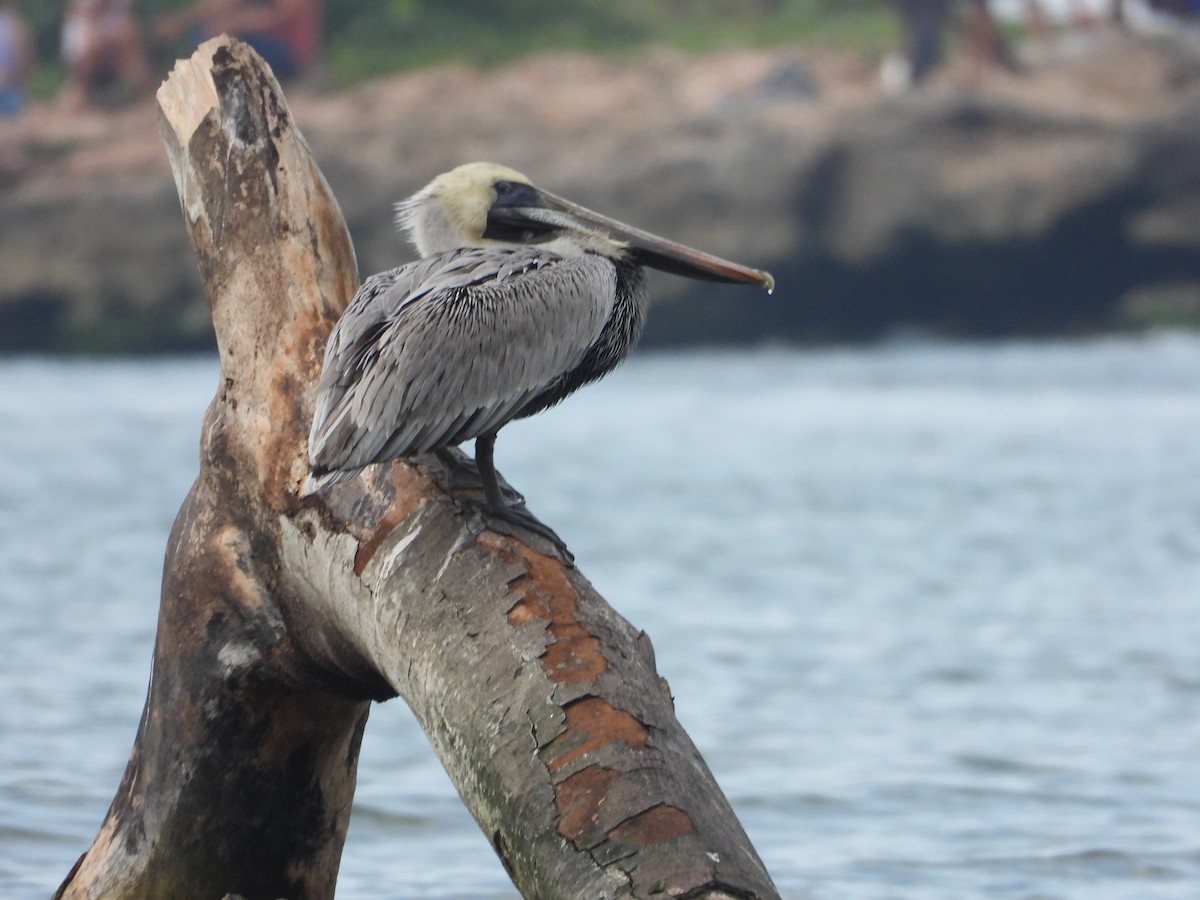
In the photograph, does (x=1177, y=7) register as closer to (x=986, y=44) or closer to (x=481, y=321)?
(x=986, y=44)

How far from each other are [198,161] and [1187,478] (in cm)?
1158

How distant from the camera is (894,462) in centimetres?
1568

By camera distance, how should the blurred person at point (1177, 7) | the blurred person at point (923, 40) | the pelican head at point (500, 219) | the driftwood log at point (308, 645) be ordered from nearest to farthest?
the driftwood log at point (308, 645) → the pelican head at point (500, 219) → the blurred person at point (923, 40) → the blurred person at point (1177, 7)

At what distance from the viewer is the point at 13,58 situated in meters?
28.3

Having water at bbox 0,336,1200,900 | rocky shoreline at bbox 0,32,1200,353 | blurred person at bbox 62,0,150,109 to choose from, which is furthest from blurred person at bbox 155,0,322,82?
water at bbox 0,336,1200,900

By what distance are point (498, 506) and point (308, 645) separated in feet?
1.90

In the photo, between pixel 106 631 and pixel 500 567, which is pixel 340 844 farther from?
pixel 106 631

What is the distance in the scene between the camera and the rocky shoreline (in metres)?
25.8

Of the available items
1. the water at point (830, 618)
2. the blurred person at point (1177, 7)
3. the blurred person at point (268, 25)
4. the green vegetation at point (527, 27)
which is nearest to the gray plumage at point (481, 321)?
the water at point (830, 618)

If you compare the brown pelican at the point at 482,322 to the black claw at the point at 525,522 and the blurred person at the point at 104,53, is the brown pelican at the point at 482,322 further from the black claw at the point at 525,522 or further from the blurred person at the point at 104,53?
the blurred person at the point at 104,53

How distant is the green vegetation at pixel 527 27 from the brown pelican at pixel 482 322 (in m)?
25.0

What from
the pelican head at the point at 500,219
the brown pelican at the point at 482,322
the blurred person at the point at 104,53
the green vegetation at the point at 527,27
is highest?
the green vegetation at the point at 527,27

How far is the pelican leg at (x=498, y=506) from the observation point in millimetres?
3283

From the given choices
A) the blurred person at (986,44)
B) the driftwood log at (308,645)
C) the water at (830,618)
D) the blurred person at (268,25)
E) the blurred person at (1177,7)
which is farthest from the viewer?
the blurred person at (268,25)
